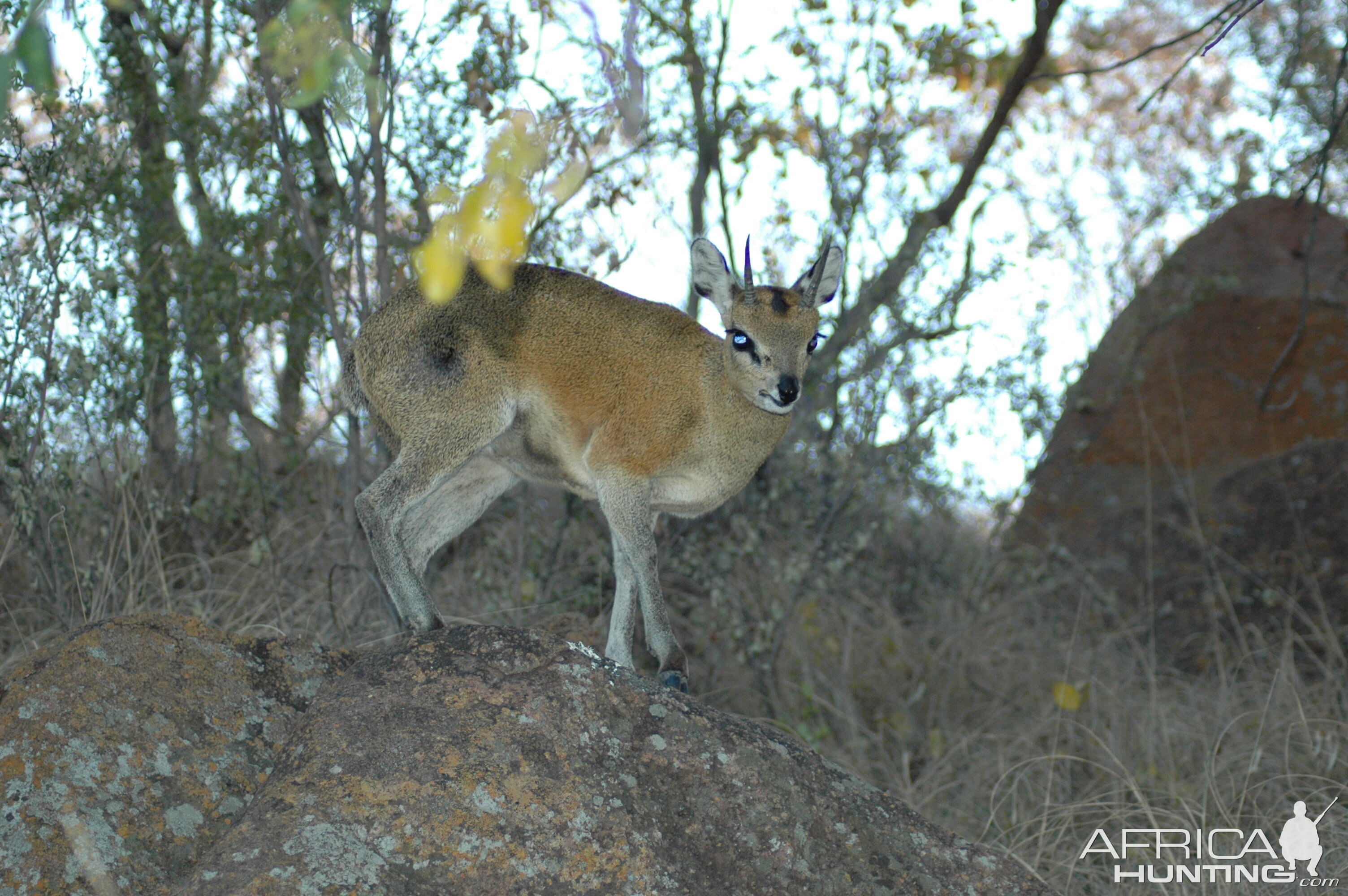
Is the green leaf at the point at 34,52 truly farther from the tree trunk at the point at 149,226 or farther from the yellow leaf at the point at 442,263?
the tree trunk at the point at 149,226

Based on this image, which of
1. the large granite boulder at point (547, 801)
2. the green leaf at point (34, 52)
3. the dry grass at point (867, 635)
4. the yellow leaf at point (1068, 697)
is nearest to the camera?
the green leaf at point (34, 52)

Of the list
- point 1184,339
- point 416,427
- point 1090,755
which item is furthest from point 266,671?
point 1184,339

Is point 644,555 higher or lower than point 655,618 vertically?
higher

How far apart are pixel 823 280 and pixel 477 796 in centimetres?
298

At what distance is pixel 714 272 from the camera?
5.37m

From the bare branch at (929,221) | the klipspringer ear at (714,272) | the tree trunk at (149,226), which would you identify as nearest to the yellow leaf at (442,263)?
the klipspringer ear at (714,272)

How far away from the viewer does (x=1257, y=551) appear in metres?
9.97

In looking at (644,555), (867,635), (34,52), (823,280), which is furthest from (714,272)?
(867,635)

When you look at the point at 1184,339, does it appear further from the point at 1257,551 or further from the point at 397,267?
the point at 397,267

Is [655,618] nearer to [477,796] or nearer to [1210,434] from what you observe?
[477,796]

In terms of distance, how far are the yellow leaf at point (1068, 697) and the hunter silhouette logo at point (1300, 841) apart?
1991 mm

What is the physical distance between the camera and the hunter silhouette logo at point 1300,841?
18.4ft

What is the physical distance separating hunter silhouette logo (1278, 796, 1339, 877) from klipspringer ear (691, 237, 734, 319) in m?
3.63

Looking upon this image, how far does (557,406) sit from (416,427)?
63 centimetres
